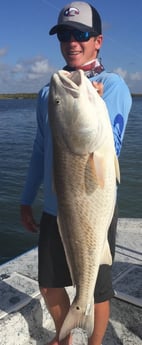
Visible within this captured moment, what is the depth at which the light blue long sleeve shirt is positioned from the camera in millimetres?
2688

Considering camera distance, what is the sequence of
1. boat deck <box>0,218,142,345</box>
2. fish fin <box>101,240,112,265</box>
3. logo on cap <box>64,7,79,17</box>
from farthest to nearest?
boat deck <box>0,218,142,345</box> → logo on cap <box>64,7,79,17</box> → fish fin <box>101,240,112,265</box>

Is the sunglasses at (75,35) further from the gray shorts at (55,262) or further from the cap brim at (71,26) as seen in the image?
the gray shorts at (55,262)

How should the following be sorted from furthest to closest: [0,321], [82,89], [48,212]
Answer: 1. [0,321]
2. [48,212]
3. [82,89]

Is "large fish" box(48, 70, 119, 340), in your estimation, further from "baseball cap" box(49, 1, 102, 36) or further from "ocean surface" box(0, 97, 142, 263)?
"ocean surface" box(0, 97, 142, 263)

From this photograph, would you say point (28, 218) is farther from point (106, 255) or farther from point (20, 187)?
point (20, 187)

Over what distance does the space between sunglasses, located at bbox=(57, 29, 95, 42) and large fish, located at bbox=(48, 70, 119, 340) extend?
549 millimetres

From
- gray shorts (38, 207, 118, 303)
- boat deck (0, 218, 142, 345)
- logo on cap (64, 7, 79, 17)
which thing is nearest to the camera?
logo on cap (64, 7, 79, 17)

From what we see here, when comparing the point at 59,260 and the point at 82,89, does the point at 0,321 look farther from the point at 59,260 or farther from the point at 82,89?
the point at 82,89

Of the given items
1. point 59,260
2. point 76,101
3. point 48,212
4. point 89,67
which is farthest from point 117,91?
point 59,260

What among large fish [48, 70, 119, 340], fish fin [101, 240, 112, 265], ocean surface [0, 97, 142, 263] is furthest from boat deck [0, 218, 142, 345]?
ocean surface [0, 97, 142, 263]

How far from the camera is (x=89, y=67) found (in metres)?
2.83

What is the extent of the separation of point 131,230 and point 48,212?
2.72 metres

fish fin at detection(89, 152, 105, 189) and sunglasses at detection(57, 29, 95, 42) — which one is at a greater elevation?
sunglasses at detection(57, 29, 95, 42)

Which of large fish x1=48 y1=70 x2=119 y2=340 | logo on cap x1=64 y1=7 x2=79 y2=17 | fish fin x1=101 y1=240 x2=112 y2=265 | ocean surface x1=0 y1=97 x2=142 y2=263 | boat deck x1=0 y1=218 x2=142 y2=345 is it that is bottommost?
ocean surface x1=0 y1=97 x2=142 y2=263
